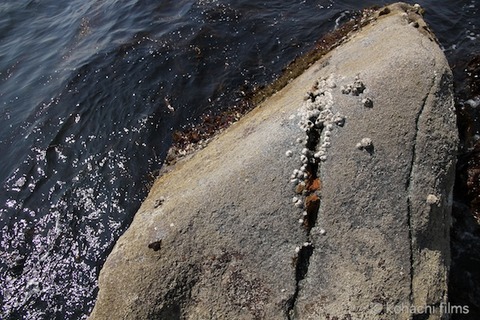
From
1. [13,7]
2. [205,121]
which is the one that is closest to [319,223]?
[205,121]

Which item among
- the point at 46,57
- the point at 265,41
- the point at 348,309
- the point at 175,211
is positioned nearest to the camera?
the point at 348,309

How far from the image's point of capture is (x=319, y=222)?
4.59m

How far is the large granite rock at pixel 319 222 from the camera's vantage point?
14.4 feet

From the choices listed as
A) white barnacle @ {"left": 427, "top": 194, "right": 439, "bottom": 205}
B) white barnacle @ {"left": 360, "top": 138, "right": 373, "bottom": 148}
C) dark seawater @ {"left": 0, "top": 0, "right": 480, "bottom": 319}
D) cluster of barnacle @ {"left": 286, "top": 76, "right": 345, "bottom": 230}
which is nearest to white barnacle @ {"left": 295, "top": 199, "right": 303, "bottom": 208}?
cluster of barnacle @ {"left": 286, "top": 76, "right": 345, "bottom": 230}

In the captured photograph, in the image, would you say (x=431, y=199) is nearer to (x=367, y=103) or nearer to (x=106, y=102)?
(x=367, y=103)

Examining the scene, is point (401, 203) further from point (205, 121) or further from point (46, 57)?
point (46, 57)

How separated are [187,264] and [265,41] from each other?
21.7 ft

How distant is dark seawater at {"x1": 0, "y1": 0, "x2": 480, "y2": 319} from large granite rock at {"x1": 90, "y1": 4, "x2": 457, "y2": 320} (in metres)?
2.21

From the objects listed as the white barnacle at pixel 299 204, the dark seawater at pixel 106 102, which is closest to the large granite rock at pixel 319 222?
the white barnacle at pixel 299 204

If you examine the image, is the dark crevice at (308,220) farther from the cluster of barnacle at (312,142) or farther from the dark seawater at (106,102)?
the dark seawater at (106,102)

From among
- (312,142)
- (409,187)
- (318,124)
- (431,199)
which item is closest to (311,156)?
(312,142)

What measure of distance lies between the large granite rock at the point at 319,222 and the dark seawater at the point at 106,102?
7.26 feet

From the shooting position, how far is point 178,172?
5984mm

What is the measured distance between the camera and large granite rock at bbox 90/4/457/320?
4.38m
